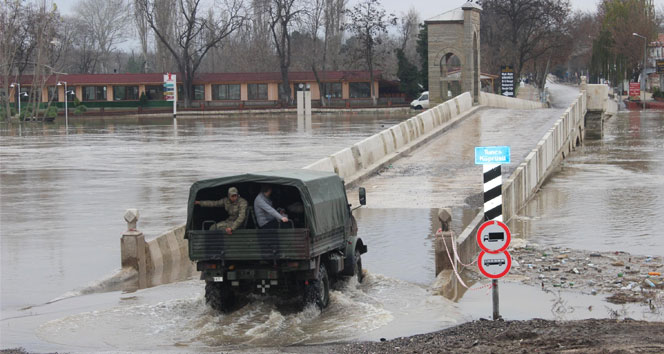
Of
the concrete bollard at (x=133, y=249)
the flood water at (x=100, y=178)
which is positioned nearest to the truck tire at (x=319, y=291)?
the concrete bollard at (x=133, y=249)

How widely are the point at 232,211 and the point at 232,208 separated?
0.15 ft

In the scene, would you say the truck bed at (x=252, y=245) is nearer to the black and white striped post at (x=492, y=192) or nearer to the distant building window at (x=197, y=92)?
the black and white striped post at (x=492, y=192)

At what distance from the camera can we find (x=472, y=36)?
194 feet

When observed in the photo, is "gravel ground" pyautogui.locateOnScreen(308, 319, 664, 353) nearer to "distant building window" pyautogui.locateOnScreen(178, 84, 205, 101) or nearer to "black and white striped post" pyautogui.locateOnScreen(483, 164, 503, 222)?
"black and white striped post" pyautogui.locateOnScreen(483, 164, 503, 222)

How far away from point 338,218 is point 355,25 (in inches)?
3467

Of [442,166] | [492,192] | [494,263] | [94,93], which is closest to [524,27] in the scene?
[94,93]

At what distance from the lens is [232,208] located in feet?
43.9

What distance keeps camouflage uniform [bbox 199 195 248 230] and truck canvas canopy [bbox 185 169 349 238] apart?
211 mm

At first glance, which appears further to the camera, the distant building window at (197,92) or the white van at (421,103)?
the distant building window at (197,92)

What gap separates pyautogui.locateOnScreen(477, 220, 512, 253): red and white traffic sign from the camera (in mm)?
13055

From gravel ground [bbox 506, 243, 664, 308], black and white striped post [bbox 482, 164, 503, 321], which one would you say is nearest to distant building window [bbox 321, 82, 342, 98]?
gravel ground [bbox 506, 243, 664, 308]

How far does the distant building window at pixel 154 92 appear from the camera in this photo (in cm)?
9675

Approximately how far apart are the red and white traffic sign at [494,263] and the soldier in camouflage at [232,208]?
329 cm

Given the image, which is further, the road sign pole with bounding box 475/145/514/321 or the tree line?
the tree line
